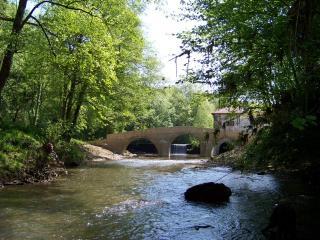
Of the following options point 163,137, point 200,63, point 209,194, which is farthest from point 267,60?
point 163,137

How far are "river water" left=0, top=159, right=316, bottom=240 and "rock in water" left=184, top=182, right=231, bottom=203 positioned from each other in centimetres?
33

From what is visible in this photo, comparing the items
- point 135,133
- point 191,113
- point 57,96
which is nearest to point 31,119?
point 57,96

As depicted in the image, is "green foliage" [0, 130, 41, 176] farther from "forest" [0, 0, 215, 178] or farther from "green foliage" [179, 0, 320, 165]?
"green foliage" [179, 0, 320, 165]

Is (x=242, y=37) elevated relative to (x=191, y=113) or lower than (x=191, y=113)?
lower

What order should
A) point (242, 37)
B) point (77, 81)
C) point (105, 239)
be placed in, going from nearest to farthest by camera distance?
point (105, 239), point (242, 37), point (77, 81)

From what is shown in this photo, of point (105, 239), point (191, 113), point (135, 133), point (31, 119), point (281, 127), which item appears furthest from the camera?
point (191, 113)

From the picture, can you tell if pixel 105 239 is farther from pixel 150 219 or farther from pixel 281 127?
pixel 281 127

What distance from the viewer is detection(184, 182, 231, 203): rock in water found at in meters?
11.8

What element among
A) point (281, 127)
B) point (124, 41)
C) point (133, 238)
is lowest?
point (133, 238)

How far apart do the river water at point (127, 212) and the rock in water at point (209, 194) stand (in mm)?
335

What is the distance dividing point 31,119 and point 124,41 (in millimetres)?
10442

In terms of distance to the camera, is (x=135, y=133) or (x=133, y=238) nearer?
(x=133, y=238)

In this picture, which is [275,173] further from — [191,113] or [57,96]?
[191,113]

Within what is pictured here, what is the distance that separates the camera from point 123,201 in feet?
37.9
